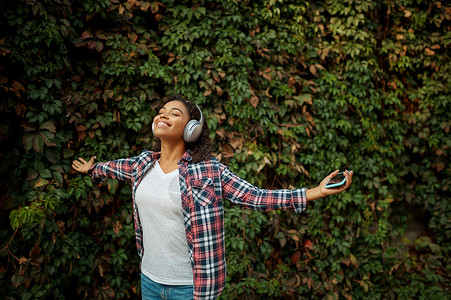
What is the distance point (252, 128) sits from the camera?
2.90m

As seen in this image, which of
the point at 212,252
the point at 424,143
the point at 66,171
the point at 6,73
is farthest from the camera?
the point at 424,143

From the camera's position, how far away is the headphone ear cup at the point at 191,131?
158 cm

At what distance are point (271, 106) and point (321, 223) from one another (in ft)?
4.31

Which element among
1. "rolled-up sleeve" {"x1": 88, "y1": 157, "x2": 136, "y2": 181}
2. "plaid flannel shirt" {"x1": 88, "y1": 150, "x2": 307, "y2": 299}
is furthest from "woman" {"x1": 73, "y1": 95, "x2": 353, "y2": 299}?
"rolled-up sleeve" {"x1": 88, "y1": 157, "x2": 136, "y2": 181}

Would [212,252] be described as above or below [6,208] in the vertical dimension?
below

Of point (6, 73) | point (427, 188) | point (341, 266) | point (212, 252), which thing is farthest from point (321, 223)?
point (6, 73)

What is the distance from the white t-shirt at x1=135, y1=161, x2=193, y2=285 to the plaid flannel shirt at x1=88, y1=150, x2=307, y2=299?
0.04m

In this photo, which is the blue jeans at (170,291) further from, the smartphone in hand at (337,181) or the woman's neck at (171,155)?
the smartphone in hand at (337,181)

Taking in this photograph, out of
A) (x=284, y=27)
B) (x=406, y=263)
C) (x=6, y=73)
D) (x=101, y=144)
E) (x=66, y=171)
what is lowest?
(x=406, y=263)

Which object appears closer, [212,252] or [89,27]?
[212,252]

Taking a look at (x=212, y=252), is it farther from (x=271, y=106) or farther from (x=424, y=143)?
(x=424, y=143)

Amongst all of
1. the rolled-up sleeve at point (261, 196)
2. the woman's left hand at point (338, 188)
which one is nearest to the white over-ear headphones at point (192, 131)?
the rolled-up sleeve at point (261, 196)

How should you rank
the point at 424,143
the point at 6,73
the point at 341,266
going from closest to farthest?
the point at 6,73 → the point at 341,266 → the point at 424,143

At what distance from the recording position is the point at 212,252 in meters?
1.51
